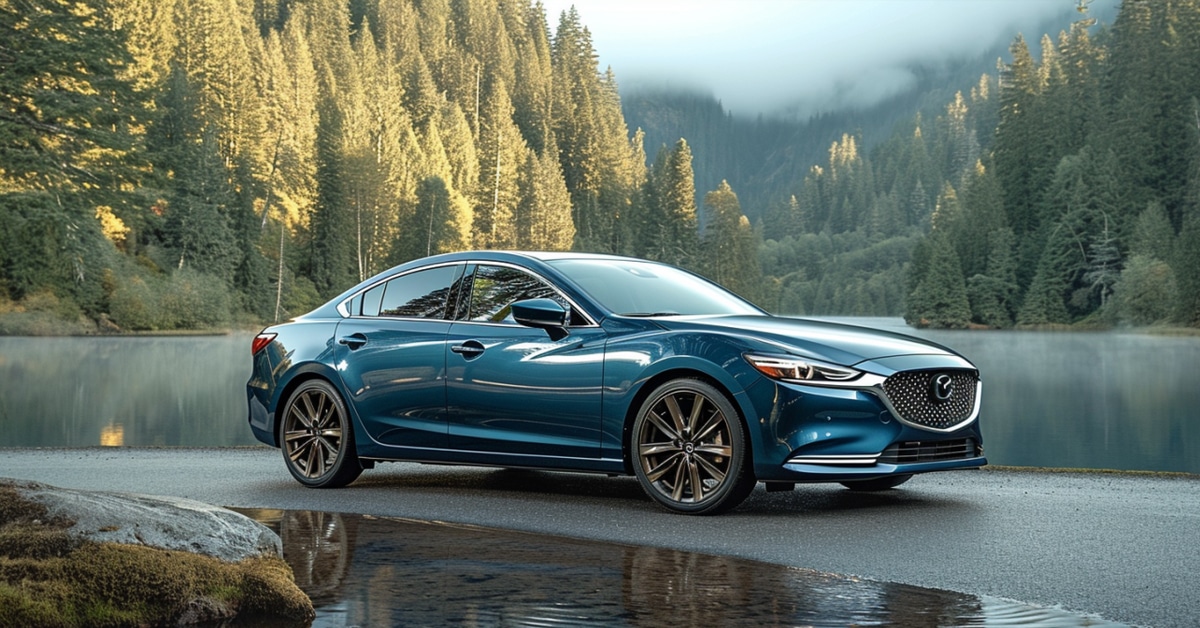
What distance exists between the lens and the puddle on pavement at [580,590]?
5457 mm

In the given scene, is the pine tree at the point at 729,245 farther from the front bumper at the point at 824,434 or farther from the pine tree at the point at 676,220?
the front bumper at the point at 824,434

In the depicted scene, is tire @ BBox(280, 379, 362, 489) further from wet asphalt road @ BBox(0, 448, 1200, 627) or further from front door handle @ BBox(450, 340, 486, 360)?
front door handle @ BBox(450, 340, 486, 360)

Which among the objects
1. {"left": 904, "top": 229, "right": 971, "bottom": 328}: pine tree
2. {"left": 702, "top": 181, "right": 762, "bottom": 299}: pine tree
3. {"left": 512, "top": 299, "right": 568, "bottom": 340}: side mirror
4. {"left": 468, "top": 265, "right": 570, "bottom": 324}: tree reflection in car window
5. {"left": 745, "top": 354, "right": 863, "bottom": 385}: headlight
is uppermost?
{"left": 702, "top": 181, "right": 762, "bottom": 299}: pine tree

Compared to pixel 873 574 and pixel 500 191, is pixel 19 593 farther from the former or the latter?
pixel 500 191

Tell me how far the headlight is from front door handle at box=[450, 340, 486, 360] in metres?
2.11

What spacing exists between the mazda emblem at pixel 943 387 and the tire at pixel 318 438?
4.22 meters

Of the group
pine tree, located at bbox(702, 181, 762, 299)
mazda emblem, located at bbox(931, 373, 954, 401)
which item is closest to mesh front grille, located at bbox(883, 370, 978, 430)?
mazda emblem, located at bbox(931, 373, 954, 401)

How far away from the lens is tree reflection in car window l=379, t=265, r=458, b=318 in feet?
34.0

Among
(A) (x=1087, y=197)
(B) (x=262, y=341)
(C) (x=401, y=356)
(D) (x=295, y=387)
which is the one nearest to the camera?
(C) (x=401, y=356)

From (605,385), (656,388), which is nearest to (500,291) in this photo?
(605,385)

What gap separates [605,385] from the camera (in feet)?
29.9

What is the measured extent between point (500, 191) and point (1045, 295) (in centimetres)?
4694

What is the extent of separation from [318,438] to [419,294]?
4.51ft

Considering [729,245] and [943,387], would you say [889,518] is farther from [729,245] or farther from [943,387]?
[729,245]
